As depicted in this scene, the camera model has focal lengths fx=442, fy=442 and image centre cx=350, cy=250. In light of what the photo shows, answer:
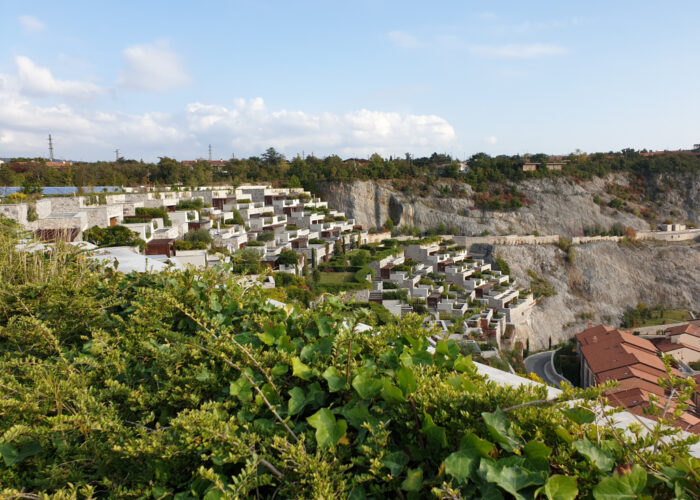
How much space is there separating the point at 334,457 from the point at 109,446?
2.41 feet

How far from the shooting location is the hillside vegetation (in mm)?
1048

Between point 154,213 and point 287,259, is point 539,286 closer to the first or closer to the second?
point 287,259

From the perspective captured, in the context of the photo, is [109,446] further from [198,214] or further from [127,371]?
[198,214]

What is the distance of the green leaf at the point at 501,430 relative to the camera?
109 centimetres

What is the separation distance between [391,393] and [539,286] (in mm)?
30261

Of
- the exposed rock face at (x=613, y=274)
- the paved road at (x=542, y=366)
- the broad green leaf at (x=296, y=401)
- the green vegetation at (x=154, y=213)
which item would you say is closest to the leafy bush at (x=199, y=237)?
the green vegetation at (x=154, y=213)

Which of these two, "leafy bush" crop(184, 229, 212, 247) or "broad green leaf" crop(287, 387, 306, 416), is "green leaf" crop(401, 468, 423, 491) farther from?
"leafy bush" crop(184, 229, 212, 247)

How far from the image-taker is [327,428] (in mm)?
1266

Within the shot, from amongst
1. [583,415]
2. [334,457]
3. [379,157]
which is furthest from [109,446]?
[379,157]

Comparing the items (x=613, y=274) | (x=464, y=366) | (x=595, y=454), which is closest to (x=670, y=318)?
(x=613, y=274)

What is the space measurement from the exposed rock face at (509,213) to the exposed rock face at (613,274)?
5164 mm

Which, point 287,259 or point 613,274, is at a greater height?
point 287,259

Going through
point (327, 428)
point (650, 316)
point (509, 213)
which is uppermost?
point (327, 428)

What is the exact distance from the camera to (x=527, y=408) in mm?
1169
